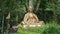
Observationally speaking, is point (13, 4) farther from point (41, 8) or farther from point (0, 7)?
point (41, 8)

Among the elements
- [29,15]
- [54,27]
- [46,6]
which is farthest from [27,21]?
[54,27]

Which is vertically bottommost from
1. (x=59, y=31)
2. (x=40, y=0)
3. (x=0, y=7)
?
(x=40, y=0)

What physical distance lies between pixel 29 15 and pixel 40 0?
2.44 m

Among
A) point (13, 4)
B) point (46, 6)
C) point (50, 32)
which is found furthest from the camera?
point (46, 6)

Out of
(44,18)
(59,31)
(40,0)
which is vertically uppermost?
(59,31)

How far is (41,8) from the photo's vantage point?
Result: 20391 millimetres

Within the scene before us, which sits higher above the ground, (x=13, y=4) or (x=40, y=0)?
(x=13, y=4)

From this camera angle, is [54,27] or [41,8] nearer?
[54,27]

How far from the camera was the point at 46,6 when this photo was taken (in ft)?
63.3

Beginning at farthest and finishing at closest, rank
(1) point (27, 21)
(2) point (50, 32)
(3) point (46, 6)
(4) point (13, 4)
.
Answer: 1. (3) point (46, 6)
2. (1) point (27, 21)
3. (2) point (50, 32)
4. (4) point (13, 4)

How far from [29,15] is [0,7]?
399 inches

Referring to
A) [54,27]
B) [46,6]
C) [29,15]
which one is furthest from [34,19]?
[54,27]

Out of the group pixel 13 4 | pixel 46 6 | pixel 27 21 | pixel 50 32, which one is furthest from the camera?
pixel 46 6

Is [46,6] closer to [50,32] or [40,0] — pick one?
[40,0]
